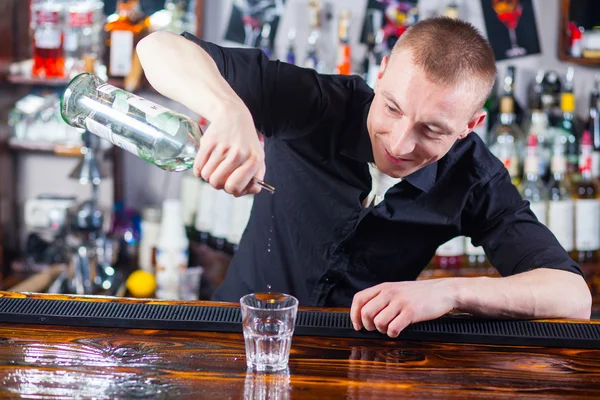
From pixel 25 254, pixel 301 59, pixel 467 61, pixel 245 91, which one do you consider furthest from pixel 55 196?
pixel 467 61

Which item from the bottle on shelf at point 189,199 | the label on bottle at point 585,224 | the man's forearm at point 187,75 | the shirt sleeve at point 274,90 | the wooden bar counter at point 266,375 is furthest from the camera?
the bottle on shelf at point 189,199

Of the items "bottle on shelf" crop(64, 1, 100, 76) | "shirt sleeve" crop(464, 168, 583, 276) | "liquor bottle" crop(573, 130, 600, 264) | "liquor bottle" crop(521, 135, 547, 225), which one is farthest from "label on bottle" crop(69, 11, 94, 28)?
"liquor bottle" crop(573, 130, 600, 264)

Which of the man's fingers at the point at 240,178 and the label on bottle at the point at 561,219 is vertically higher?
the man's fingers at the point at 240,178

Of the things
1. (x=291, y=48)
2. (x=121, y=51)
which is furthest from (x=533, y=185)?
(x=121, y=51)

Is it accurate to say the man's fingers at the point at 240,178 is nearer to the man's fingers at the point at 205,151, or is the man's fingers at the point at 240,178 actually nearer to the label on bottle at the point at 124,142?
the man's fingers at the point at 205,151

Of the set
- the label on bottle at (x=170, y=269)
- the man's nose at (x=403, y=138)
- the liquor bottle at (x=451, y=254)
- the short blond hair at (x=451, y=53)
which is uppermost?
the short blond hair at (x=451, y=53)

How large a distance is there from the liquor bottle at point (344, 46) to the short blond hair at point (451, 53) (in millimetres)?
1363

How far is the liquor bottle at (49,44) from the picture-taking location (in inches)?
117

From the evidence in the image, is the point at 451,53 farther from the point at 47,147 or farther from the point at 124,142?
the point at 47,147

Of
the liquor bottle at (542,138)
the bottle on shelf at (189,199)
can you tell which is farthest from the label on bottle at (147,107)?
the liquor bottle at (542,138)

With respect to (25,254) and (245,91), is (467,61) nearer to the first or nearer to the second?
(245,91)

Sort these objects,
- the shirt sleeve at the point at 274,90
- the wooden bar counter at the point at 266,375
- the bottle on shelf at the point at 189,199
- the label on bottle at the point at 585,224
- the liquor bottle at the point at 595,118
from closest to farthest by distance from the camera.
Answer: the wooden bar counter at the point at 266,375 < the shirt sleeve at the point at 274,90 < the label on bottle at the point at 585,224 < the bottle on shelf at the point at 189,199 < the liquor bottle at the point at 595,118

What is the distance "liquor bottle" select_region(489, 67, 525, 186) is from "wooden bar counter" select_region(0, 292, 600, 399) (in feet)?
5.39

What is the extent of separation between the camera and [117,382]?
1090 millimetres
